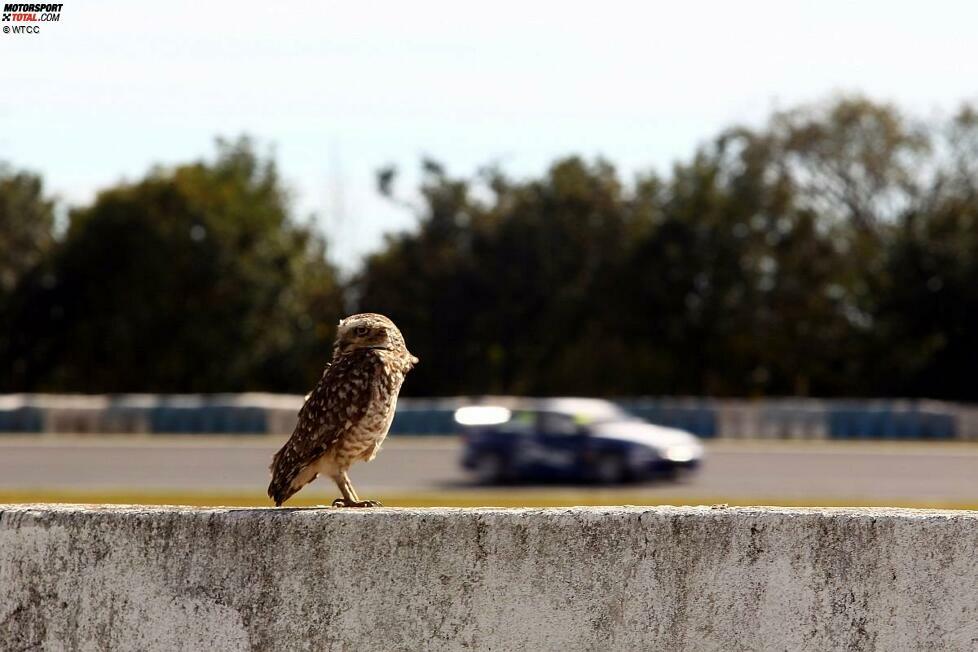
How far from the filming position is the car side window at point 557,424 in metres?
19.8

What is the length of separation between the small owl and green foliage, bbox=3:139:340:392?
34463mm

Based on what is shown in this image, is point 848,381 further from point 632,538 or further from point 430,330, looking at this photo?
point 632,538

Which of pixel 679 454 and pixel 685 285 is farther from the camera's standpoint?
pixel 685 285

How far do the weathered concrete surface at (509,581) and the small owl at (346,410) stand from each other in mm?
626

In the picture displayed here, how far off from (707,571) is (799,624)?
0.32m

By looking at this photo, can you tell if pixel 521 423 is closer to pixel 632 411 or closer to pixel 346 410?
pixel 632 411

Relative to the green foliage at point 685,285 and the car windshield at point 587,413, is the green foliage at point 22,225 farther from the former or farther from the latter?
the car windshield at point 587,413

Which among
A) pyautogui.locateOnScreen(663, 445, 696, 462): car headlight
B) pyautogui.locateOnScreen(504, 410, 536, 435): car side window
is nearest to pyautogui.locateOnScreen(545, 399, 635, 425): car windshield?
pyautogui.locateOnScreen(504, 410, 536, 435): car side window

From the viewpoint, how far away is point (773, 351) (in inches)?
1433

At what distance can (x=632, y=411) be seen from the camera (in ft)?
93.0

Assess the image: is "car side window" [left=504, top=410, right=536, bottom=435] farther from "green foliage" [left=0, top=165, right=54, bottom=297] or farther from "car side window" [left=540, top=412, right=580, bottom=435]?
"green foliage" [left=0, top=165, right=54, bottom=297]

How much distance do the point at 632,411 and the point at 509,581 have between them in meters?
24.4

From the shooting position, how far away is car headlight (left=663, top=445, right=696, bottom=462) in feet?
64.2

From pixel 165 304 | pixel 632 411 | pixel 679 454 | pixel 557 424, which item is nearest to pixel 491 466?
pixel 557 424
